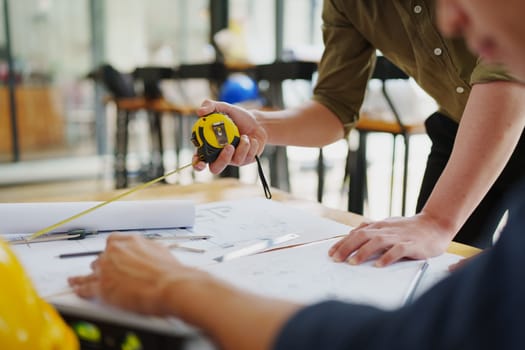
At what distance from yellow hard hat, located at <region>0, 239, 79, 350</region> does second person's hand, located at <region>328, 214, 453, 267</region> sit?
443mm

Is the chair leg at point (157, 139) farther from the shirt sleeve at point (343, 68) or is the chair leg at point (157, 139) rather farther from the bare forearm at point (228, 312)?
the bare forearm at point (228, 312)

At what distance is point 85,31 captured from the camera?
611cm

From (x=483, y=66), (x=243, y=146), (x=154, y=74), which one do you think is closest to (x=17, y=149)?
(x=154, y=74)

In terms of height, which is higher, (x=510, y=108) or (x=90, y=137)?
(x=510, y=108)

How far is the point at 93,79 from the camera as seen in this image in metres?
4.98

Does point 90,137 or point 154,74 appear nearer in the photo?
point 154,74

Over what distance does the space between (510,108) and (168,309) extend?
696mm

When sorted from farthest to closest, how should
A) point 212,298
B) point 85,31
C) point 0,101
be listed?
point 85,31, point 0,101, point 212,298

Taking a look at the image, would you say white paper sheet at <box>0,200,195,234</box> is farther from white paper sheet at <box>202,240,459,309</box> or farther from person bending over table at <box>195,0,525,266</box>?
white paper sheet at <box>202,240,459,309</box>

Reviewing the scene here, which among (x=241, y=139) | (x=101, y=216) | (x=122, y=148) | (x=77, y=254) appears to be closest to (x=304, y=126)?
(x=241, y=139)

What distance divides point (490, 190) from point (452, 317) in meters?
1.04

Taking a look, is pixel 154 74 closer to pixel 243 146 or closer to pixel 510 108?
pixel 243 146

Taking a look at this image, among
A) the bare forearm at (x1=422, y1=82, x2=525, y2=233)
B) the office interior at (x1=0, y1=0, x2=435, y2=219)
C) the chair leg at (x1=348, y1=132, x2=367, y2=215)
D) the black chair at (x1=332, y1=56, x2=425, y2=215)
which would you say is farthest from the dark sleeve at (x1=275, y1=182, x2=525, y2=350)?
the office interior at (x1=0, y1=0, x2=435, y2=219)

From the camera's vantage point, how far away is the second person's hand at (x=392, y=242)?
0.82 m
